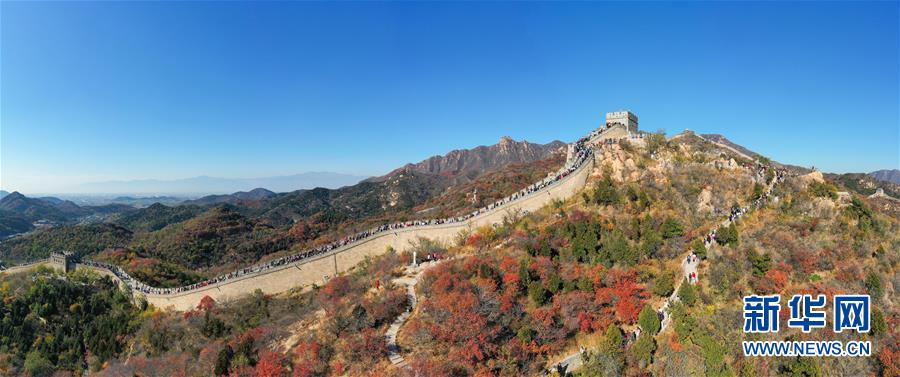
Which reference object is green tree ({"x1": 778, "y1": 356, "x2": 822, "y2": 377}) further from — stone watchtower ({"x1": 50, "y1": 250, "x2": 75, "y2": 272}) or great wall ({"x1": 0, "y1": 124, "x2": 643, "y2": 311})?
stone watchtower ({"x1": 50, "y1": 250, "x2": 75, "y2": 272})

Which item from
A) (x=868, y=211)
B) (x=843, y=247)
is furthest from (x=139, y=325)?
(x=868, y=211)

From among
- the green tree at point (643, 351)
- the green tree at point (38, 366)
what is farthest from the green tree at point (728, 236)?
the green tree at point (38, 366)

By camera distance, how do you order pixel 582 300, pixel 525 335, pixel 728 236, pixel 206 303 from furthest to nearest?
pixel 206 303
pixel 728 236
pixel 582 300
pixel 525 335

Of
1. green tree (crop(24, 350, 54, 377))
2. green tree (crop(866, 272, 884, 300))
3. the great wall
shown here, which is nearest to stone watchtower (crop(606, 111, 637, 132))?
the great wall

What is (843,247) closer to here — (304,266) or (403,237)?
(403,237)

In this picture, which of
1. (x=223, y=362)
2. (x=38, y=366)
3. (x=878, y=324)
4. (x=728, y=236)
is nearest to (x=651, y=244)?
(x=728, y=236)

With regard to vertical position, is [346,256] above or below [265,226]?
above

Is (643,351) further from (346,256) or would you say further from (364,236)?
(364,236)
